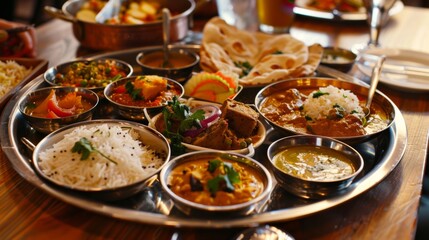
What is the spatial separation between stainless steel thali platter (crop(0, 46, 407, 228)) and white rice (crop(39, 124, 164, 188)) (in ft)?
0.23

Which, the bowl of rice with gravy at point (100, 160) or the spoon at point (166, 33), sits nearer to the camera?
the bowl of rice with gravy at point (100, 160)

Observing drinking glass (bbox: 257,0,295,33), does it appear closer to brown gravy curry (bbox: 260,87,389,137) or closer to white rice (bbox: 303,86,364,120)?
brown gravy curry (bbox: 260,87,389,137)

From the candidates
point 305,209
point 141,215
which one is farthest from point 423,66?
point 141,215

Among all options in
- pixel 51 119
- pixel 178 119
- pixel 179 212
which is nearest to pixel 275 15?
pixel 178 119

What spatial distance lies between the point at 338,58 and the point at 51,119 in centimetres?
219

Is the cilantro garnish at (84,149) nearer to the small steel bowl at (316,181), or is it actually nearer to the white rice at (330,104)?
the small steel bowl at (316,181)

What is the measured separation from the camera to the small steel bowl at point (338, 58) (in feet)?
10.9

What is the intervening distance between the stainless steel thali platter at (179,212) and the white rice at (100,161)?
0.07m

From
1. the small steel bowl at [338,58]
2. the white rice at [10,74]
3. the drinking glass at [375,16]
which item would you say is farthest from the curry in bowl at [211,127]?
the drinking glass at [375,16]

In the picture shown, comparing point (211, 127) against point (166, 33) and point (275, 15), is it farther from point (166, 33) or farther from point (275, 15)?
point (275, 15)

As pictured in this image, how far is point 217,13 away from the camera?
14.6 ft

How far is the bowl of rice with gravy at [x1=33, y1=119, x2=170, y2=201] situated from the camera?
72.5 inches

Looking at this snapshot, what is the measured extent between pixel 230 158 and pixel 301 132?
0.53m

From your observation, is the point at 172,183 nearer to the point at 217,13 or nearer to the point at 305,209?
the point at 305,209
